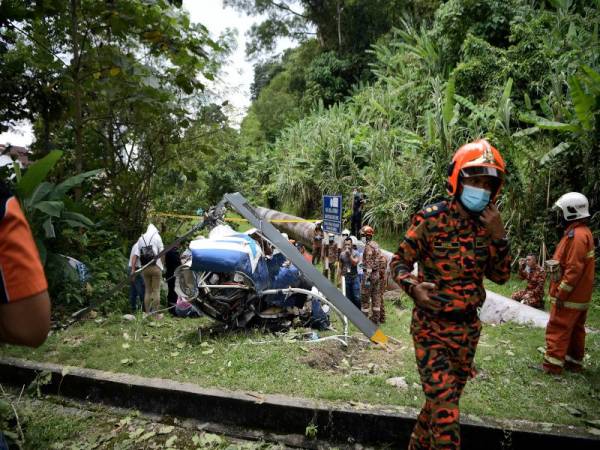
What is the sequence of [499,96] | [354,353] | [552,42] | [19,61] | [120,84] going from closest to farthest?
[354,353] < [120,84] < [19,61] < [552,42] < [499,96]

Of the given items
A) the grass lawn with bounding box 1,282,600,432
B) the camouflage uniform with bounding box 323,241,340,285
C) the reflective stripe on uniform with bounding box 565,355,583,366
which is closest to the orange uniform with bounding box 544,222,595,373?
the reflective stripe on uniform with bounding box 565,355,583,366

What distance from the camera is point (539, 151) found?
9266mm

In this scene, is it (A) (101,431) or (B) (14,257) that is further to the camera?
(A) (101,431)

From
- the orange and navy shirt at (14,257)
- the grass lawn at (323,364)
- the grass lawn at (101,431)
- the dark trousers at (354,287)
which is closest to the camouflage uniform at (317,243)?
the dark trousers at (354,287)

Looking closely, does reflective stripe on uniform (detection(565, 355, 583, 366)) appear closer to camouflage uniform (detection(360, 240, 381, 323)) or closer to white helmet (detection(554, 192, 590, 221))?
white helmet (detection(554, 192, 590, 221))

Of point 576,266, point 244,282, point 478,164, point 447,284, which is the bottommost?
point 244,282

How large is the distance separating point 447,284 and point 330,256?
6.23 m

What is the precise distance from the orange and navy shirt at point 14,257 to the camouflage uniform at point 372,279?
5924mm

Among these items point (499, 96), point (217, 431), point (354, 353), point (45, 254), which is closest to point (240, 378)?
point (217, 431)

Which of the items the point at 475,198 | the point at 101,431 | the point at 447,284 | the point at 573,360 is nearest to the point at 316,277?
the point at 447,284

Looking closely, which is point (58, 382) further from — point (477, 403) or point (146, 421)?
point (477, 403)

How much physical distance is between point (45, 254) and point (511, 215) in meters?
8.73

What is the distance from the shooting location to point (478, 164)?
2.76m

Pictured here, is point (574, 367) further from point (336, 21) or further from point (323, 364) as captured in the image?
point (336, 21)
